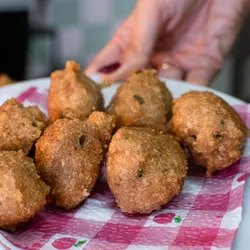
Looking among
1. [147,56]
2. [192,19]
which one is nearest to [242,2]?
[192,19]

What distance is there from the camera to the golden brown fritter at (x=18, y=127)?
1.17 m

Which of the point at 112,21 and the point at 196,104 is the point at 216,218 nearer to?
the point at 196,104

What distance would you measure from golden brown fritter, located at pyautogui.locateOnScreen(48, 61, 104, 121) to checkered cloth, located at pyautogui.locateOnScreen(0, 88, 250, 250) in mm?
195

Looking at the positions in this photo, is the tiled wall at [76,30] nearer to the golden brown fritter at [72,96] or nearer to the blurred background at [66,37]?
the blurred background at [66,37]

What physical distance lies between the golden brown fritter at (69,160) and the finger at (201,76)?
84 cm

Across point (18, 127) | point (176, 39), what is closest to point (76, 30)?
point (176, 39)

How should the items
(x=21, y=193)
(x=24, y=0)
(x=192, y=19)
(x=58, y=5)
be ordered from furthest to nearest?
(x=58, y=5) < (x=24, y=0) < (x=192, y=19) < (x=21, y=193)

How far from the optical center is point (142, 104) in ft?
4.39

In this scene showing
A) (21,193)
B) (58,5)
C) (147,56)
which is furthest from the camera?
(58,5)

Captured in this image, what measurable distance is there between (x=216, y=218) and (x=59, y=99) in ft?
1.70

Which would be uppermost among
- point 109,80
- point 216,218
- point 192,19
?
point 192,19

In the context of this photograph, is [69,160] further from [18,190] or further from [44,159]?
[18,190]

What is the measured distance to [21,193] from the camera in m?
1.02

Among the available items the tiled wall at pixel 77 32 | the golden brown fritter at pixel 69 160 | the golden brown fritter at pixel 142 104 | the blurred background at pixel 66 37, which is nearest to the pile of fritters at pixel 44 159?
the golden brown fritter at pixel 69 160
